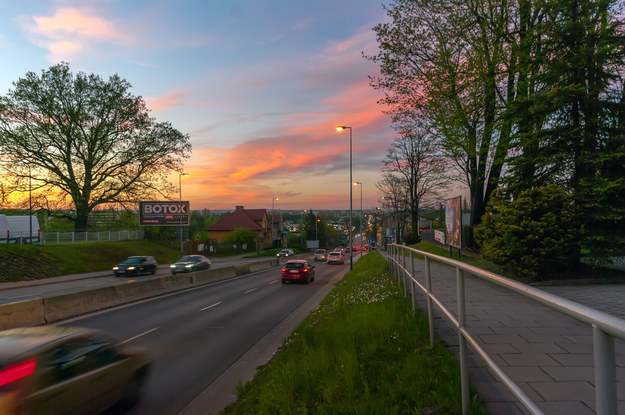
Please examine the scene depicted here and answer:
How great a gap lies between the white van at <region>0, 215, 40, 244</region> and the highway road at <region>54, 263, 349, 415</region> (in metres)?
24.6

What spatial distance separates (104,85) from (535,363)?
40188 mm

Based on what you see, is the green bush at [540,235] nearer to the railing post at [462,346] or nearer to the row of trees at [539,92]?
the row of trees at [539,92]

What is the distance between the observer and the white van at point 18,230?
34625 millimetres

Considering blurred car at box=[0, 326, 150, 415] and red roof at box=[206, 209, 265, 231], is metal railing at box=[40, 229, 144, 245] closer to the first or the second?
blurred car at box=[0, 326, 150, 415]

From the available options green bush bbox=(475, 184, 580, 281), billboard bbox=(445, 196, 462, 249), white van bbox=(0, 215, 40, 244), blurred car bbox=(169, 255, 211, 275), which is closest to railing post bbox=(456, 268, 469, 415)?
green bush bbox=(475, 184, 580, 281)

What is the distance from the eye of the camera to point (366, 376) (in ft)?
15.1

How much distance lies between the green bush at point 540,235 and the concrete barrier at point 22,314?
1488 cm

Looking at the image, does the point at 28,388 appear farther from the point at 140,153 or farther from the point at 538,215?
the point at 140,153

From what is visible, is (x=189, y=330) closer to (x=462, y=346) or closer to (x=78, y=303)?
(x=78, y=303)

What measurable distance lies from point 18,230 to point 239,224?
5103cm

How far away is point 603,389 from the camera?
4.88 ft

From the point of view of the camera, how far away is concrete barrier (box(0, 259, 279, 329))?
11117mm

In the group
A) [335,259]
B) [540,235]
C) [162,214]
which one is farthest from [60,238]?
[540,235]

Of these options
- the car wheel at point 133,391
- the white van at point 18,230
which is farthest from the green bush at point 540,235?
the white van at point 18,230
